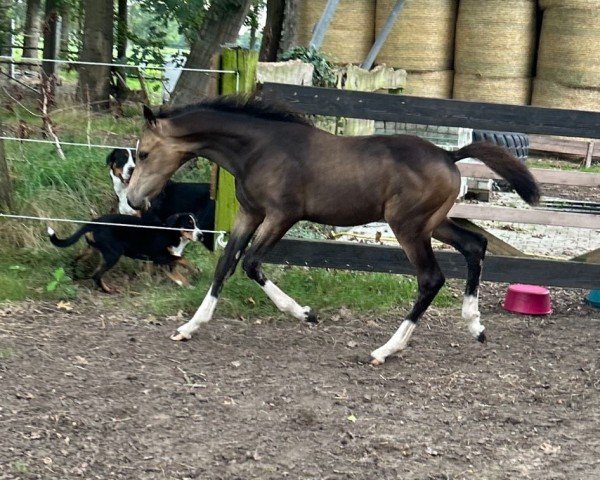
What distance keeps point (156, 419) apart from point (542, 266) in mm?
3336

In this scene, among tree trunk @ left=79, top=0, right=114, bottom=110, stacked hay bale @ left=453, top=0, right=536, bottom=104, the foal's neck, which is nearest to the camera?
the foal's neck

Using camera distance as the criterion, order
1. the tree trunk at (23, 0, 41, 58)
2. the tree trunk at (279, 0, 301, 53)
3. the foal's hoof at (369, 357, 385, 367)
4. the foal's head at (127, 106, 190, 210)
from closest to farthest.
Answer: the foal's hoof at (369, 357, 385, 367) → the foal's head at (127, 106, 190, 210) → the tree trunk at (279, 0, 301, 53) → the tree trunk at (23, 0, 41, 58)

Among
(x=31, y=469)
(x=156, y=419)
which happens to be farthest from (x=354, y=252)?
(x=31, y=469)

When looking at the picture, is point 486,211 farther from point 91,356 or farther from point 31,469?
point 31,469

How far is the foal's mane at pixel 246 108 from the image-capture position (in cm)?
573

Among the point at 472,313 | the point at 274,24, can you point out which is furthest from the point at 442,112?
the point at 274,24

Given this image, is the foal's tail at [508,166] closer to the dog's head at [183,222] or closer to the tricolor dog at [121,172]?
the dog's head at [183,222]

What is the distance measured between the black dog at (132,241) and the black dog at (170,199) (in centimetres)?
21

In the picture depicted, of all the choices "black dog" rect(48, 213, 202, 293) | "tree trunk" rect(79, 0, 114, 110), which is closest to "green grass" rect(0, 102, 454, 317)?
"black dog" rect(48, 213, 202, 293)

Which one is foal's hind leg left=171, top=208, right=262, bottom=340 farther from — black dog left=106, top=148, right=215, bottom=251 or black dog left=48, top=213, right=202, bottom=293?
black dog left=106, top=148, right=215, bottom=251

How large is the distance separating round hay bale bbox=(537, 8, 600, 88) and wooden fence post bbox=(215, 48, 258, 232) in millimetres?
9806

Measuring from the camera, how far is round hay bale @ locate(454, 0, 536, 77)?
49.0 feet

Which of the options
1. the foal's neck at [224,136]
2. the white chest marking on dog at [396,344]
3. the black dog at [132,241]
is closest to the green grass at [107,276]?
the black dog at [132,241]

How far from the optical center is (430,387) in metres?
5.07
